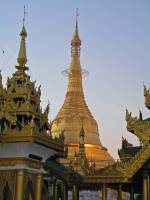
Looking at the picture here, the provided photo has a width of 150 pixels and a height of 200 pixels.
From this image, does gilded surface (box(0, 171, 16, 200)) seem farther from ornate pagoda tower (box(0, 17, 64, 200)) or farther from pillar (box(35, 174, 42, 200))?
pillar (box(35, 174, 42, 200))

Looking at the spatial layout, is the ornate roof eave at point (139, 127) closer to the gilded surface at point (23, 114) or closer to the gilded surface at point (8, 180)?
the gilded surface at point (23, 114)

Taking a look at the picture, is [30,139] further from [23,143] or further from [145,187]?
[145,187]

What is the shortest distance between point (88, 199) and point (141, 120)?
25.6 meters

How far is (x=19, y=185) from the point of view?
1616 cm

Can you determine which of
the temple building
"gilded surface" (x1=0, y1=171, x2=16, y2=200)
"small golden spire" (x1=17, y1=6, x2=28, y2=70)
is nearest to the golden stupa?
the temple building

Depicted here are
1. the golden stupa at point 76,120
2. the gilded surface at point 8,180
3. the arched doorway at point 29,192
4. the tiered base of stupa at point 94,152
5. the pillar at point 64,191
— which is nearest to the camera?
the gilded surface at point 8,180

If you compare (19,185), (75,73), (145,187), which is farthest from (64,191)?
(75,73)

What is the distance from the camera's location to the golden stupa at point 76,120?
52.5m

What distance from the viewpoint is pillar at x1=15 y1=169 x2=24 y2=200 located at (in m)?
16.0

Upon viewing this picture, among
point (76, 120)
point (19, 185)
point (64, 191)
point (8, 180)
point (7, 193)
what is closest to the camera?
point (19, 185)

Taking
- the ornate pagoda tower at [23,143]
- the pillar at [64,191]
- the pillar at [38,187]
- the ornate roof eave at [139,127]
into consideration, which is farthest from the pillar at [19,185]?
the pillar at [64,191]

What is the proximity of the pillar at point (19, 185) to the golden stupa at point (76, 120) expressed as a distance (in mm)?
33494

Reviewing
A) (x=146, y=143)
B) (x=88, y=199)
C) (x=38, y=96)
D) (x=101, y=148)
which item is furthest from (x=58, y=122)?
(x=146, y=143)

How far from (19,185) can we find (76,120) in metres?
38.3
